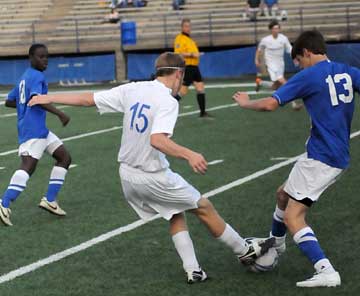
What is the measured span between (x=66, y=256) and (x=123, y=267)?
Answer: 639 mm

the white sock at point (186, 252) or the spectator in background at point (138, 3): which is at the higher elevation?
the white sock at point (186, 252)

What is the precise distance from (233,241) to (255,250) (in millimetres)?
184

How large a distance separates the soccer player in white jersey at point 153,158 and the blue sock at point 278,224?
0.46 metres

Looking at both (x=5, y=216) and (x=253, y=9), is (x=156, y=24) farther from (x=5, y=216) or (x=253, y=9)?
(x=5, y=216)

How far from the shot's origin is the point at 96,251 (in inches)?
319

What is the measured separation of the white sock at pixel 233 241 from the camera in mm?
7023

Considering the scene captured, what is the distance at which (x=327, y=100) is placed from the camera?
6.70 m

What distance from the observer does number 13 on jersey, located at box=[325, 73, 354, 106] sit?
6691 millimetres

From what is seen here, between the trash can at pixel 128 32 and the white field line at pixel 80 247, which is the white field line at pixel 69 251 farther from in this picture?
the trash can at pixel 128 32

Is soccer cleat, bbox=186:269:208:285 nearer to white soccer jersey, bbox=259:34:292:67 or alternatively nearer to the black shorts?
the black shorts

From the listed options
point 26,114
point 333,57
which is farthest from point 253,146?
point 333,57

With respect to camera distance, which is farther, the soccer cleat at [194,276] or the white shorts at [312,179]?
the soccer cleat at [194,276]

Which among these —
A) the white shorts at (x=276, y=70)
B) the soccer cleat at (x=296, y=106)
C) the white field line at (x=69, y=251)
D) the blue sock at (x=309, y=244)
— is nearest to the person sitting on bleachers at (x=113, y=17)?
the white shorts at (x=276, y=70)

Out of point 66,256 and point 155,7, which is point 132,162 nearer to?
point 66,256
